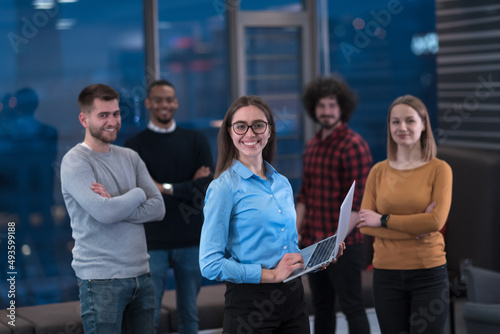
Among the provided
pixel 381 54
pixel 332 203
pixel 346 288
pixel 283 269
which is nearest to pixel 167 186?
pixel 332 203

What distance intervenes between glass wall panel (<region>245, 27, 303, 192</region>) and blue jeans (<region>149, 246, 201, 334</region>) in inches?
81.5

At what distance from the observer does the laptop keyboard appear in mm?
2270

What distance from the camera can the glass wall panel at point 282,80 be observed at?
229 inches

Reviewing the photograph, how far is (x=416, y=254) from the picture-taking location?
10.6 ft

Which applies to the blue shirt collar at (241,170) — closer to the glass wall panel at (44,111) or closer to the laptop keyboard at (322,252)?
the laptop keyboard at (322,252)

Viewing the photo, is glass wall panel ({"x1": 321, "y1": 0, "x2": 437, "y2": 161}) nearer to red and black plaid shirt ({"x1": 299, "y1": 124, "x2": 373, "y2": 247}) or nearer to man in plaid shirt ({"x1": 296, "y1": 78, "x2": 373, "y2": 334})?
man in plaid shirt ({"x1": 296, "y1": 78, "x2": 373, "y2": 334})

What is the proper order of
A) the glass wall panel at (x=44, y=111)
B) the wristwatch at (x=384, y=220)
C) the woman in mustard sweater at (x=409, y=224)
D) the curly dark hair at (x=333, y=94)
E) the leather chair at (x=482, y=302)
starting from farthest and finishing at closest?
the glass wall panel at (x=44, y=111) → the curly dark hair at (x=333, y=94) → the leather chair at (x=482, y=302) → the wristwatch at (x=384, y=220) → the woman in mustard sweater at (x=409, y=224)

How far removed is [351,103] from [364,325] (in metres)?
1.40

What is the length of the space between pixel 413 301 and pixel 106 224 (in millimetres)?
1528

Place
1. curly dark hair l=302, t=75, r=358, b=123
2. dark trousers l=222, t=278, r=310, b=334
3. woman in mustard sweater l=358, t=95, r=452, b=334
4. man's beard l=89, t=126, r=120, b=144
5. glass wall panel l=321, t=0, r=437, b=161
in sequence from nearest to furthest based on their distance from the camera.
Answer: dark trousers l=222, t=278, r=310, b=334 < man's beard l=89, t=126, r=120, b=144 < woman in mustard sweater l=358, t=95, r=452, b=334 < curly dark hair l=302, t=75, r=358, b=123 < glass wall panel l=321, t=0, r=437, b=161

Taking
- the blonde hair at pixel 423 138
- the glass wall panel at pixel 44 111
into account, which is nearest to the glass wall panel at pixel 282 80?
the glass wall panel at pixel 44 111

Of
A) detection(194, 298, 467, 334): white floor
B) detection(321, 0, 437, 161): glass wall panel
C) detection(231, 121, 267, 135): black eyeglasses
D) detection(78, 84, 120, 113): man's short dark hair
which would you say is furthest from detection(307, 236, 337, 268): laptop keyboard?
detection(321, 0, 437, 161): glass wall panel

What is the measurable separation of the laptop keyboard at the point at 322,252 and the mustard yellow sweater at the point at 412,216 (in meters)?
0.98

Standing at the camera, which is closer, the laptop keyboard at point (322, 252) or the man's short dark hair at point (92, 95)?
the laptop keyboard at point (322, 252)
